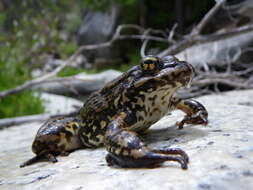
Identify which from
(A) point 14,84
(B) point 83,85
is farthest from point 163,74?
(A) point 14,84

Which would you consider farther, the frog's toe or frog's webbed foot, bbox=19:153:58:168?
frog's webbed foot, bbox=19:153:58:168

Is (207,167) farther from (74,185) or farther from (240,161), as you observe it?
(74,185)

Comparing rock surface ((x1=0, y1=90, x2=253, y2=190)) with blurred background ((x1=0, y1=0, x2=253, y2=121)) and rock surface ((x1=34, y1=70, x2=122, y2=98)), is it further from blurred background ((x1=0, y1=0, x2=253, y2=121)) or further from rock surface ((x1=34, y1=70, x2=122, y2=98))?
rock surface ((x1=34, y1=70, x2=122, y2=98))

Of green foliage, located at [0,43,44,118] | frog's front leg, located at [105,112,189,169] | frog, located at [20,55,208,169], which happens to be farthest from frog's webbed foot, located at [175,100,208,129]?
green foliage, located at [0,43,44,118]

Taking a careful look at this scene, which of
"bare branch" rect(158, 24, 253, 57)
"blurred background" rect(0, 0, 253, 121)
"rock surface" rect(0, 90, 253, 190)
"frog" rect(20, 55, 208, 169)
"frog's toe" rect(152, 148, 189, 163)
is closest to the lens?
"rock surface" rect(0, 90, 253, 190)

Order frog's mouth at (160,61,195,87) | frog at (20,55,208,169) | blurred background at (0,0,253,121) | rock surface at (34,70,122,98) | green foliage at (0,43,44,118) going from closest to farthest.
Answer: frog at (20,55,208,169), frog's mouth at (160,61,195,87), blurred background at (0,0,253,121), rock surface at (34,70,122,98), green foliage at (0,43,44,118)

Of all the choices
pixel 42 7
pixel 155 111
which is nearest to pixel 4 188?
pixel 155 111
